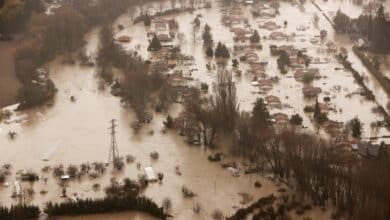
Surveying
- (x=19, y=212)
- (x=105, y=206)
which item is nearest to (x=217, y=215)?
(x=105, y=206)

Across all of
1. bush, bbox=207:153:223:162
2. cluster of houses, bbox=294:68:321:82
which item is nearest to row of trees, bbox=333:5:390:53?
cluster of houses, bbox=294:68:321:82

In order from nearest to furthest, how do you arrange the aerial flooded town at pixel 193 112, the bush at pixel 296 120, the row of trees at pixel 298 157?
1. the row of trees at pixel 298 157
2. the aerial flooded town at pixel 193 112
3. the bush at pixel 296 120

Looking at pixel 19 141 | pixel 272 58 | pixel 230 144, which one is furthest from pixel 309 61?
pixel 19 141

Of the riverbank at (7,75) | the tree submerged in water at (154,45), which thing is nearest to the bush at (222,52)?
the tree submerged in water at (154,45)

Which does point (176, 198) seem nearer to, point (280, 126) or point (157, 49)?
point (280, 126)

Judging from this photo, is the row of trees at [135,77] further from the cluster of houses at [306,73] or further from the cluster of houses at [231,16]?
the cluster of houses at [231,16]

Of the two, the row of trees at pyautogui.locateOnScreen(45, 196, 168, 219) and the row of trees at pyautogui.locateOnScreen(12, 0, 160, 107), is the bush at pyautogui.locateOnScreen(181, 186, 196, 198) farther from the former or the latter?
the row of trees at pyautogui.locateOnScreen(12, 0, 160, 107)
